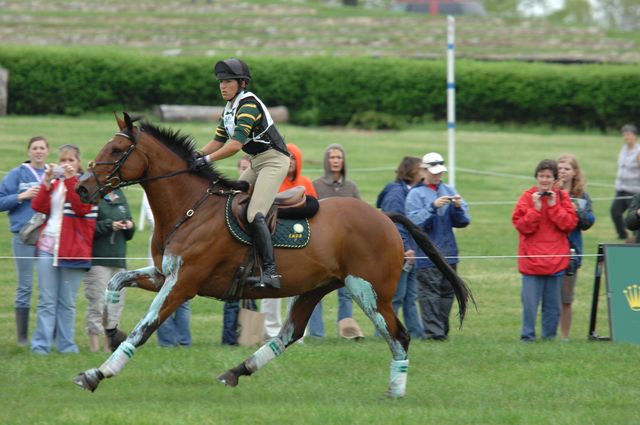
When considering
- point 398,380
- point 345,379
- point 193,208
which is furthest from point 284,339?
point 193,208

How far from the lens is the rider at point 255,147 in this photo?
903 cm

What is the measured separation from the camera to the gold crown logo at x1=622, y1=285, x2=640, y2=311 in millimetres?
12164

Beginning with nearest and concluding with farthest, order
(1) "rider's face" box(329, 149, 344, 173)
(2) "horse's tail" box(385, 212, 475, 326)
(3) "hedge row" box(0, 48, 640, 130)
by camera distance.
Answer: (2) "horse's tail" box(385, 212, 475, 326) < (1) "rider's face" box(329, 149, 344, 173) < (3) "hedge row" box(0, 48, 640, 130)

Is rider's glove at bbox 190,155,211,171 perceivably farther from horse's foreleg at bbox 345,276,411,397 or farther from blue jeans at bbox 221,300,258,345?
blue jeans at bbox 221,300,258,345

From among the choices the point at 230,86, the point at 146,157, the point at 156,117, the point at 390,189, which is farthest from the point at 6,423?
the point at 156,117

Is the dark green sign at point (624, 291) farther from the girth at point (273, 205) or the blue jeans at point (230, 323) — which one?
the girth at point (273, 205)

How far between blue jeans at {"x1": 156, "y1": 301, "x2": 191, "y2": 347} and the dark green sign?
4.81m

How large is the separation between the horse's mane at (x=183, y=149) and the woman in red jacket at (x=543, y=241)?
160 inches

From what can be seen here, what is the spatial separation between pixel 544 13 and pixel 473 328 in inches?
2815

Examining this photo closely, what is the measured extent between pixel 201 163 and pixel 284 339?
1.77 metres

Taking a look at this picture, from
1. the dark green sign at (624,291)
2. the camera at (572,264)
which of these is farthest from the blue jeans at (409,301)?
the dark green sign at (624,291)

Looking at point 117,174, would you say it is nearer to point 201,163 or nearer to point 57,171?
point 201,163

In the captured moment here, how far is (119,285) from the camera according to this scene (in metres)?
8.94

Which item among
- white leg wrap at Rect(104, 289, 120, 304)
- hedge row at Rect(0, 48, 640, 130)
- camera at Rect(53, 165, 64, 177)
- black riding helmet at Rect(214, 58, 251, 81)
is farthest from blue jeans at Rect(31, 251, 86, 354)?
hedge row at Rect(0, 48, 640, 130)
